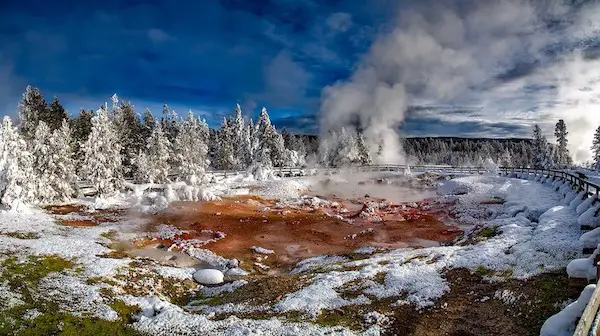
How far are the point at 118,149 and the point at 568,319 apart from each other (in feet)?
162

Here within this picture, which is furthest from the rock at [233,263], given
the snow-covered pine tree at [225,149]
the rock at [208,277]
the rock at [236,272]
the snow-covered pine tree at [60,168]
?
the snow-covered pine tree at [225,149]

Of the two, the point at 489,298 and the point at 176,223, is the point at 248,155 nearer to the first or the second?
the point at 176,223

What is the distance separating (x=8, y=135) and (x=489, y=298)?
39.3 metres

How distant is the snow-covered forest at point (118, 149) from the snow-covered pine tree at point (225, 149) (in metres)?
0.24

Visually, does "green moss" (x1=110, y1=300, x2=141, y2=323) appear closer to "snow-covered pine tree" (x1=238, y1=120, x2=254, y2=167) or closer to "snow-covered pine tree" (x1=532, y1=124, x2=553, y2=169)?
"snow-covered pine tree" (x1=238, y1=120, x2=254, y2=167)

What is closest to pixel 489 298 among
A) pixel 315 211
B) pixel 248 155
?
pixel 315 211

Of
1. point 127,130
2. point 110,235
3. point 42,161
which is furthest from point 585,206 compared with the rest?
point 127,130

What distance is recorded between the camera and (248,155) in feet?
330

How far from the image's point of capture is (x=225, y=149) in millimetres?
97938

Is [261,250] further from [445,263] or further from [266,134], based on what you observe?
[266,134]

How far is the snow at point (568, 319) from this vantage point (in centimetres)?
1032

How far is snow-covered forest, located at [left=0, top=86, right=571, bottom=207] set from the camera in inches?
1462

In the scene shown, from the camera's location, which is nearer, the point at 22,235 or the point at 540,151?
the point at 22,235

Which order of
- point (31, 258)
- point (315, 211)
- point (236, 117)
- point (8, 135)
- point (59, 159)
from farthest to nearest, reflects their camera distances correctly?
point (236, 117), point (315, 211), point (59, 159), point (8, 135), point (31, 258)
